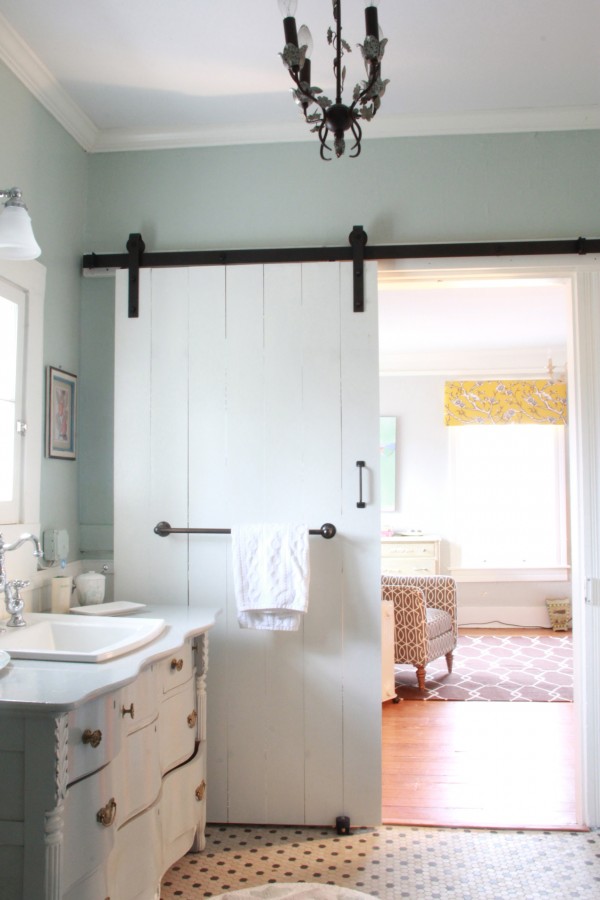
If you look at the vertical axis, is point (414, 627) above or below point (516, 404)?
below

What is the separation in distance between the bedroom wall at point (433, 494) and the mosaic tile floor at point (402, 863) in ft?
13.8

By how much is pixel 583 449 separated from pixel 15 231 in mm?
2000

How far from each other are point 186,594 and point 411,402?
15.2 ft

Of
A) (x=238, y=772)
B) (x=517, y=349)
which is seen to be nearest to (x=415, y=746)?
(x=238, y=772)

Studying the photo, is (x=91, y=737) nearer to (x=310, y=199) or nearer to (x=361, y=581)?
(x=361, y=581)

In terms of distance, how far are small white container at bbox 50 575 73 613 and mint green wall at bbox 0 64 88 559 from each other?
230mm

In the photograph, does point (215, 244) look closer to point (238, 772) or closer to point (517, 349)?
point (238, 772)

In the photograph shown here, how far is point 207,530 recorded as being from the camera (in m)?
2.60

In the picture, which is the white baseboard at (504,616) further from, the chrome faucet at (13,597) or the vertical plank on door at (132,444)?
the chrome faucet at (13,597)

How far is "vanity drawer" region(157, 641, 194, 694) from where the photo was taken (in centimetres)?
208

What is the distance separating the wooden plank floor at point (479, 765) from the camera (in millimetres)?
2742

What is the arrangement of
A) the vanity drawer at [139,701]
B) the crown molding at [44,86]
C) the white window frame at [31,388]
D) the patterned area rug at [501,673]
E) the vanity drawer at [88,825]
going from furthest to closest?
Result: the patterned area rug at [501,673], the white window frame at [31,388], the crown molding at [44,86], the vanity drawer at [139,701], the vanity drawer at [88,825]

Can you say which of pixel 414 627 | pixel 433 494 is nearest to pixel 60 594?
pixel 414 627

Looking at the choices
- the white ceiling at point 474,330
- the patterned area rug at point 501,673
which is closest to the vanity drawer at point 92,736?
the white ceiling at point 474,330
